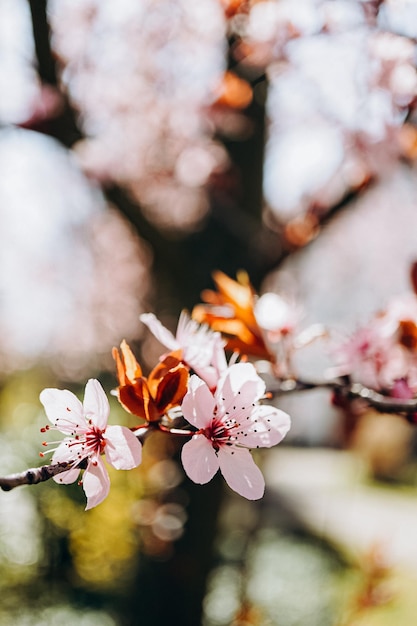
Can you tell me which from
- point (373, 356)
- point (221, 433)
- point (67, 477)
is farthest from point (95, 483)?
point (373, 356)

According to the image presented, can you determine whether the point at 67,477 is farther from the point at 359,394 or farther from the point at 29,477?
the point at 359,394

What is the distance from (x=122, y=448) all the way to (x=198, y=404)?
92mm

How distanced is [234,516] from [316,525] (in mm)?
1861

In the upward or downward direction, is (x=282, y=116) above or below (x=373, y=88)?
below

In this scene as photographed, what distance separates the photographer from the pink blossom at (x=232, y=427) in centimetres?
63

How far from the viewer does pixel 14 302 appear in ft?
22.6

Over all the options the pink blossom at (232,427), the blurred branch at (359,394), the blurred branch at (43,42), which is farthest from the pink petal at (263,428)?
the blurred branch at (43,42)

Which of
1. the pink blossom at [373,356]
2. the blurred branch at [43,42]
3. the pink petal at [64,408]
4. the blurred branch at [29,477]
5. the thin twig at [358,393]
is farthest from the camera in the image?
the blurred branch at [43,42]

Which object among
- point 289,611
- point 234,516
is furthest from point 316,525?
point 289,611

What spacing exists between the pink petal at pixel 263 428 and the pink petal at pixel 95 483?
158 mm

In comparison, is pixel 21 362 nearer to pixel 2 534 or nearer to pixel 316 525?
pixel 316 525

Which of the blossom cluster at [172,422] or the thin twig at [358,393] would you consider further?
the thin twig at [358,393]

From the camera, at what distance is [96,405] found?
0.63 meters

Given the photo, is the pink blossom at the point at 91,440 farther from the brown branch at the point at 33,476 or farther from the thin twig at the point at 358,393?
the thin twig at the point at 358,393
